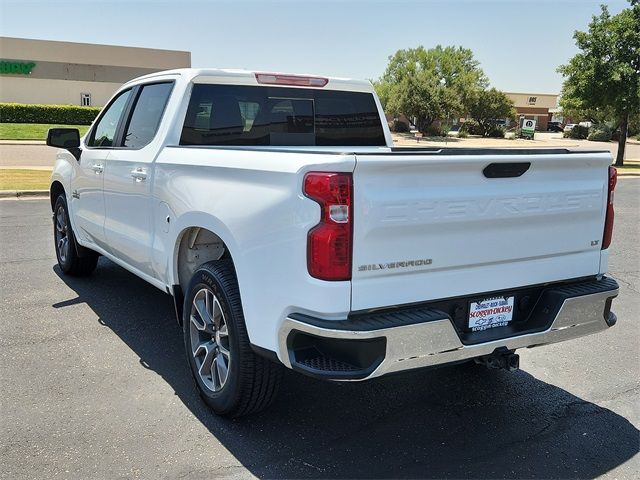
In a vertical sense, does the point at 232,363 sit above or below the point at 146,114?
below

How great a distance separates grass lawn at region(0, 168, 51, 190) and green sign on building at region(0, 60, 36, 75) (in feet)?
135

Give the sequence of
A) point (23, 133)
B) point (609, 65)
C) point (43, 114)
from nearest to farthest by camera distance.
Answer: point (609, 65)
point (23, 133)
point (43, 114)

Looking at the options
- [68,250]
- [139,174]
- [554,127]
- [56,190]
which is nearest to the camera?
[139,174]

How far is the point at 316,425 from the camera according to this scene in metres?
3.53

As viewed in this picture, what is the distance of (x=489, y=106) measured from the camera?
5959 cm

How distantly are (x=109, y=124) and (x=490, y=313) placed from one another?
3.81 meters

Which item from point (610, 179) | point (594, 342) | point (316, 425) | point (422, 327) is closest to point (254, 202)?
point (422, 327)

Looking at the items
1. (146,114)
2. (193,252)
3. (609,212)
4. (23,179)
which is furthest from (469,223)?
(23,179)

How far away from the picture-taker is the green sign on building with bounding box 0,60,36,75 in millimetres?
50844

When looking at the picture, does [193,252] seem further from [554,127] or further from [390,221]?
[554,127]

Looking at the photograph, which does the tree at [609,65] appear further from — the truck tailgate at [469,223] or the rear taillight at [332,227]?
Result: the rear taillight at [332,227]

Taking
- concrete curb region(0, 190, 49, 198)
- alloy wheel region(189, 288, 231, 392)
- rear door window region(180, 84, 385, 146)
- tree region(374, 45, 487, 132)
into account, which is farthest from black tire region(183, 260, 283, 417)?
tree region(374, 45, 487, 132)

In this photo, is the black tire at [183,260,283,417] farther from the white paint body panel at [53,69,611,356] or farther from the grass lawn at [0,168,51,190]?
the grass lawn at [0,168,51,190]

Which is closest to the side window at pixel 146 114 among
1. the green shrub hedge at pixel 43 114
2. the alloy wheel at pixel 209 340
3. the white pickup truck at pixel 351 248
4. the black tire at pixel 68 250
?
the white pickup truck at pixel 351 248
